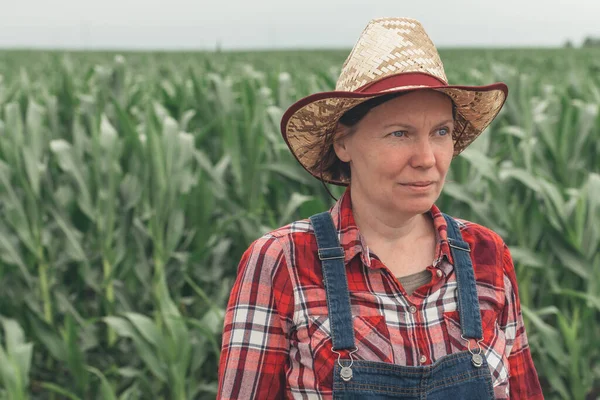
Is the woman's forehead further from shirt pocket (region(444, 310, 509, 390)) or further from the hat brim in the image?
shirt pocket (region(444, 310, 509, 390))

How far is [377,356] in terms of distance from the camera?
129 centimetres

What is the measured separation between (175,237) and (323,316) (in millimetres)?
2024

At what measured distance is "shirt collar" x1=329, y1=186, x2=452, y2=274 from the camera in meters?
1.36

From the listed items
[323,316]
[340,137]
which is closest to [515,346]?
[323,316]

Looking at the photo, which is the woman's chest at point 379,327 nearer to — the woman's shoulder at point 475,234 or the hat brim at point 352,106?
the woman's shoulder at point 475,234

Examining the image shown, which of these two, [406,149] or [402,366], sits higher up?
[406,149]

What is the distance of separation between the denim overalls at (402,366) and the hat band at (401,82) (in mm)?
273

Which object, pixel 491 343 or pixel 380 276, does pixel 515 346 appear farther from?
pixel 380 276

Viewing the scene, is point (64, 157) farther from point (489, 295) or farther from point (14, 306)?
point (489, 295)

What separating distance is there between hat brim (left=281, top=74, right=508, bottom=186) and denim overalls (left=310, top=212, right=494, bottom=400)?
8.0 inches

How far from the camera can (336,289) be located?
1.31 meters

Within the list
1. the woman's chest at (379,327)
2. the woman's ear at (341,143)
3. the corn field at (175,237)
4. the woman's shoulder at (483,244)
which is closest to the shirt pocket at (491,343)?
the woman's chest at (379,327)

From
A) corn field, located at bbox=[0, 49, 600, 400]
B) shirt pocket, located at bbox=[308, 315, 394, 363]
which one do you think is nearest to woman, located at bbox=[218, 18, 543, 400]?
shirt pocket, located at bbox=[308, 315, 394, 363]

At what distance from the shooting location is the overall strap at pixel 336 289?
50.6 inches
